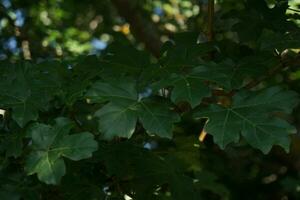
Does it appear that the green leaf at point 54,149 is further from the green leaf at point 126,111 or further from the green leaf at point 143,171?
the green leaf at point 143,171

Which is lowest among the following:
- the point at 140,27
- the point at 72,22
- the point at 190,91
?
the point at 72,22

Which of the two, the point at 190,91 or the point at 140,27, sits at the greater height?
the point at 190,91

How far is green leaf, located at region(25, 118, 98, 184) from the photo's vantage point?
1.64 metres

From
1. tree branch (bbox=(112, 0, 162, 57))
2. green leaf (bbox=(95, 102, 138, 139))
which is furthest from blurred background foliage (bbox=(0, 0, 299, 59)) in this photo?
green leaf (bbox=(95, 102, 138, 139))

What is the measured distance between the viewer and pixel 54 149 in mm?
1692

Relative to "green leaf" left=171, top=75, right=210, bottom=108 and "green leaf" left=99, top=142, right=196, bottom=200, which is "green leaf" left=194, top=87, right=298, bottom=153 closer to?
"green leaf" left=171, top=75, right=210, bottom=108

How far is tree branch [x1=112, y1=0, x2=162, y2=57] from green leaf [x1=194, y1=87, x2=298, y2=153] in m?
1.90

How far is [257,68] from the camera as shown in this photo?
1.93 metres

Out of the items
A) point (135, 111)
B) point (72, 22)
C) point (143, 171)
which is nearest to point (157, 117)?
point (135, 111)

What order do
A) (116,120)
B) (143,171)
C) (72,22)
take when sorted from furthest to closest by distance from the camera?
(72,22)
(143,171)
(116,120)

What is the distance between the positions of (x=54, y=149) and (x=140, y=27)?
82.7 inches

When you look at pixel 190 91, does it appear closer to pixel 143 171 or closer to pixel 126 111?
pixel 126 111

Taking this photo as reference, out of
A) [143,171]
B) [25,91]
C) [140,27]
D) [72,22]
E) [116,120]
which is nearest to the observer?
[116,120]

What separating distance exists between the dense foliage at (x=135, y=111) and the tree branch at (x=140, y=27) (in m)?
1.33
